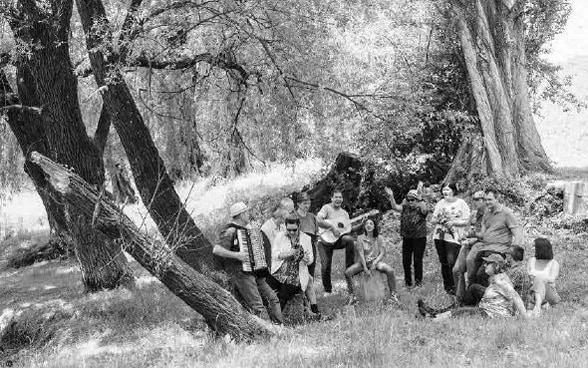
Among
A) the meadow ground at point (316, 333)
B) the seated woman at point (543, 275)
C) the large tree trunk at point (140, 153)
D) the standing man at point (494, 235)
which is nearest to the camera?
the meadow ground at point (316, 333)

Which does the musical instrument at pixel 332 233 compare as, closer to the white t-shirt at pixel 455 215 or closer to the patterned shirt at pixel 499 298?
the white t-shirt at pixel 455 215

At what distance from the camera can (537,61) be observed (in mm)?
20141

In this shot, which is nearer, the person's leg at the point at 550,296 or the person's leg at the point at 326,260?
the person's leg at the point at 550,296

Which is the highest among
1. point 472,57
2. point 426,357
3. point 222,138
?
point 472,57

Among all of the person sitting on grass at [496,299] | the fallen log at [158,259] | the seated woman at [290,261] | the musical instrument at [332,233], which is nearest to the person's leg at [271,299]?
the seated woman at [290,261]

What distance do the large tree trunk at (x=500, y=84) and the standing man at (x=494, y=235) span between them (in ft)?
20.5

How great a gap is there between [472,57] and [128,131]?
8.66 meters

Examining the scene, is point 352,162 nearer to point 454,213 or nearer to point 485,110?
point 485,110

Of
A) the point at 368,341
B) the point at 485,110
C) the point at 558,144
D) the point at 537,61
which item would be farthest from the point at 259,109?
the point at 558,144

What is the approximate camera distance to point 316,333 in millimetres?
8219

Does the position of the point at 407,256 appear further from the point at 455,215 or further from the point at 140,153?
the point at 140,153

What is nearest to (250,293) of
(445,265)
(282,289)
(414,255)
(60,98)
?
(282,289)

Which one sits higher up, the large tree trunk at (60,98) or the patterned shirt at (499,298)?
the large tree trunk at (60,98)

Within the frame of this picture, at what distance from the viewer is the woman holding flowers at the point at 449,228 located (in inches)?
398
